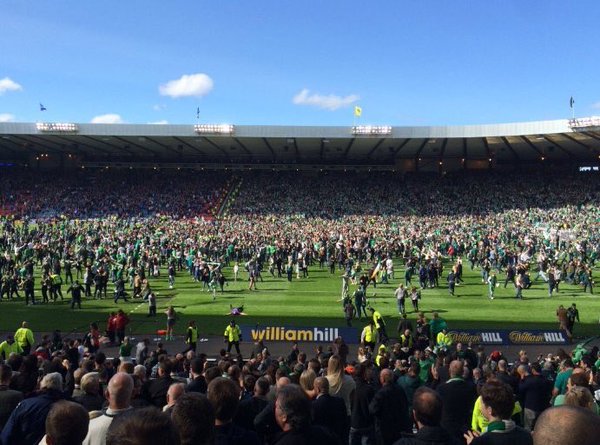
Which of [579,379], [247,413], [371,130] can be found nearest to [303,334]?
[579,379]

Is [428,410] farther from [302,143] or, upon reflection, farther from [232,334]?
[302,143]

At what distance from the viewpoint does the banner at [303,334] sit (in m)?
18.4

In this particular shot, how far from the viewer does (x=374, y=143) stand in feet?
197

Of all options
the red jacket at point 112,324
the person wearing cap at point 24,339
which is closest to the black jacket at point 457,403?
the person wearing cap at point 24,339

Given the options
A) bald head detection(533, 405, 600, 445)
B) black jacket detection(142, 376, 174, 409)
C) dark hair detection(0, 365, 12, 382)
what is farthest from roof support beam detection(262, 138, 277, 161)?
bald head detection(533, 405, 600, 445)

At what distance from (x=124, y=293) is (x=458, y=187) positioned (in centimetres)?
4763

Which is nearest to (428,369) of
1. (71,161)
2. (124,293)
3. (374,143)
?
(124,293)

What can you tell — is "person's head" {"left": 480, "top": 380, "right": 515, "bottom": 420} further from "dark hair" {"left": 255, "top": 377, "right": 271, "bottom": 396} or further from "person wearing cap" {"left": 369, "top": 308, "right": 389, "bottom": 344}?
"person wearing cap" {"left": 369, "top": 308, "right": 389, "bottom": 344}

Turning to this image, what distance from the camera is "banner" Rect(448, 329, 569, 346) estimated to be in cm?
1794

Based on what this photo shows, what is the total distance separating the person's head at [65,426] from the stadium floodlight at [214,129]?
2091 inches

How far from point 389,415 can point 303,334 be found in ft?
39.1

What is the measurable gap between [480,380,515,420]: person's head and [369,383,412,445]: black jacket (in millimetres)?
2033

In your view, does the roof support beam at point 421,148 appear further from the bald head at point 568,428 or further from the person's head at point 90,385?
the bald head at point 568,428

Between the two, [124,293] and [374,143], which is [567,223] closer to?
[374,143]
